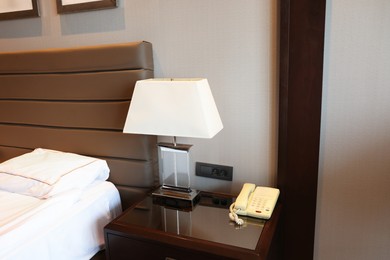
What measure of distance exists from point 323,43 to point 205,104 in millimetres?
554

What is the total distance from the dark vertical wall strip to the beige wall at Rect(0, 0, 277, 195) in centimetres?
7

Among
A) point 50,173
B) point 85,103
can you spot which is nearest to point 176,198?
point 50,173

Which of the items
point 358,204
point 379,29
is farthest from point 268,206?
point 379,29

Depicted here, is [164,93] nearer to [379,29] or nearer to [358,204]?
[379,29]

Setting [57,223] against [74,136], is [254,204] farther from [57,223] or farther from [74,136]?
[74,136]

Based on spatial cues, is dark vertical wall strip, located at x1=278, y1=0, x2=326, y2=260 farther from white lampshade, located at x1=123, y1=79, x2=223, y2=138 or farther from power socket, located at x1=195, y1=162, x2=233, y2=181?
white lampshade, located at x1=123, y1=79, x2=223, y2=138

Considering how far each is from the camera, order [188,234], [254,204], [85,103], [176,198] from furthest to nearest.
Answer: [85,103] → [176,198] → [254,204] → [188,234]

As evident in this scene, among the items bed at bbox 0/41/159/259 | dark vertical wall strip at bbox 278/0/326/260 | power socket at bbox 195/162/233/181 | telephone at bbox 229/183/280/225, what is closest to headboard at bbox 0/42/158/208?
bed at bbox 0/41/159/259

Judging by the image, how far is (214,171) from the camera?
5.05 ft

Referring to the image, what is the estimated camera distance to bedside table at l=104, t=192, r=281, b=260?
1.08m

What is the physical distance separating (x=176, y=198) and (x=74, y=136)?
74 cm

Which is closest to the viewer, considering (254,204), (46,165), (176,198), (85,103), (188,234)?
(188,234)

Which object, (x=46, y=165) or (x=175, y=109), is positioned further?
(x=46, y=165)

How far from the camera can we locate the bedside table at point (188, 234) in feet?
3.53
